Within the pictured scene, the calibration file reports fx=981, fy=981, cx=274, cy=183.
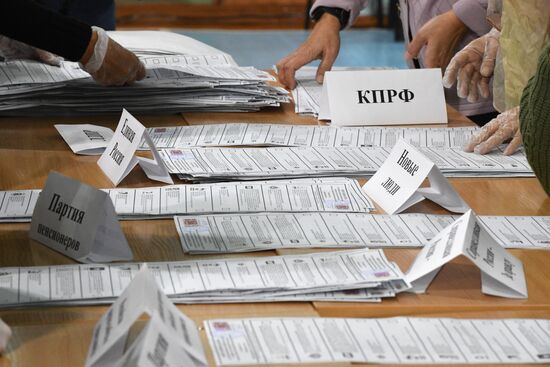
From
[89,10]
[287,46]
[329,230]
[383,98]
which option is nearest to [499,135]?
[383,98]

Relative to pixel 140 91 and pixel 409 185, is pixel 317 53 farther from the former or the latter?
pixel 409 185

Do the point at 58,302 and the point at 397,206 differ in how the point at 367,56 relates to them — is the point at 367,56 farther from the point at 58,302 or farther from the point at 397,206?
the point at 58,302

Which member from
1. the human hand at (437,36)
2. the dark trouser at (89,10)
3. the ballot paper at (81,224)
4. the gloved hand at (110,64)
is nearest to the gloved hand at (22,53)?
the gloved hand at (110,64)

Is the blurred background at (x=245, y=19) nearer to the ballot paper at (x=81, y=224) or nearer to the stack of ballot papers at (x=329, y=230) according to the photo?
the stack of ballot papers at (x=329, y=230)

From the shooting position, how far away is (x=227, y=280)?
4.02 ft

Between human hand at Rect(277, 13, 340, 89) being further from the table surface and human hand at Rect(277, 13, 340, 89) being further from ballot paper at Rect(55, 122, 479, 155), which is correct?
the table surface

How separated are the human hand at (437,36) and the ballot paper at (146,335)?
149 cm

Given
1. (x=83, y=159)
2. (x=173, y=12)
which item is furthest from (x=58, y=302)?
(x=173, y=12)

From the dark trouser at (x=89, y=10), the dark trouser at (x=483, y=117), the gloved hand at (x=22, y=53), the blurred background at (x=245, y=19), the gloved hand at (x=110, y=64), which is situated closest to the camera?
the gloved hand at (x=110, y=64)

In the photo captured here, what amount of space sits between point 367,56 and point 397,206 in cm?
548

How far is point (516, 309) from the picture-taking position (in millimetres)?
1202

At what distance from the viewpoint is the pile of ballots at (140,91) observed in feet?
6.93

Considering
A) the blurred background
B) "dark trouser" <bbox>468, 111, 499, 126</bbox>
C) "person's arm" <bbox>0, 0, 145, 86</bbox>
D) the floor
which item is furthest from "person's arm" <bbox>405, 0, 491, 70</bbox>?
the blurred background

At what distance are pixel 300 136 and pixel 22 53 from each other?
2.43 ft
